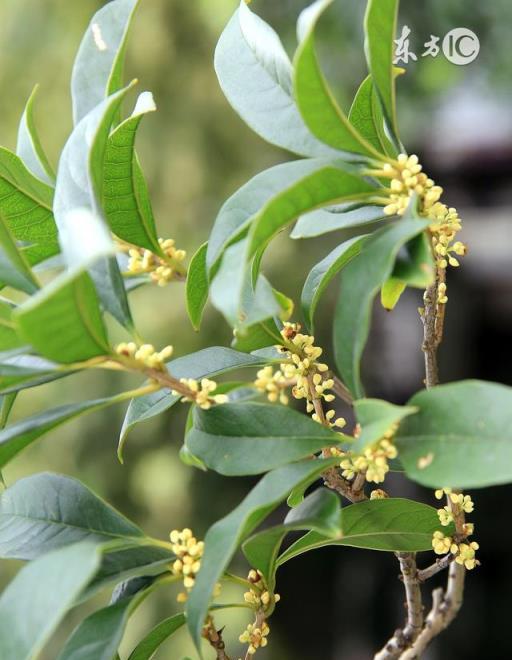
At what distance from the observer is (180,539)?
500mm

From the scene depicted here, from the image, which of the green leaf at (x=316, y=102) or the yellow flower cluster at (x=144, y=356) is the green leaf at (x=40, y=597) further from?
the green leaf at (x=316, y=102)

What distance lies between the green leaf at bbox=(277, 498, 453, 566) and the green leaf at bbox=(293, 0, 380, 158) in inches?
8.3

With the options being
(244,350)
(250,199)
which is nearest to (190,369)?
(244,350)

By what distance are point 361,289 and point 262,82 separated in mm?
150

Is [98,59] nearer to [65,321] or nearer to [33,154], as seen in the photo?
[33,154]

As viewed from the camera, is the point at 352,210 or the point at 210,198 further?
the point at 210,198

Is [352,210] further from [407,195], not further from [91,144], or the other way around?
[91,144]

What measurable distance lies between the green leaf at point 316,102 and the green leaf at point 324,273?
2.9 inches

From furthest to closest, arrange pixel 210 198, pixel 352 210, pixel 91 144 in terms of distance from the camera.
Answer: pixel 210 198, pixel 352 210, pixel 91 144

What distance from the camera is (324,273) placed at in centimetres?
57

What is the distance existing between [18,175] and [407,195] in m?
0.24

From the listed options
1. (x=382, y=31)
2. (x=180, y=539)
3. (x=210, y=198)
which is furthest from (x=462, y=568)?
(x=210, y=198)

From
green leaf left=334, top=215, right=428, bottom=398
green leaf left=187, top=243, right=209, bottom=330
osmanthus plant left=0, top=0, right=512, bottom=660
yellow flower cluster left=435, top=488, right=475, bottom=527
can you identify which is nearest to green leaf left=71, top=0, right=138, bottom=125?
osmanthus plant left=0, top=0, right=512, bottom=660

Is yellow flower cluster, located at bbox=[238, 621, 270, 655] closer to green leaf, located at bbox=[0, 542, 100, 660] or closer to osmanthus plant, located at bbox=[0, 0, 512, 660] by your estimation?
osmanthus plant, located at bbox=[0, 0, 512, 660]
